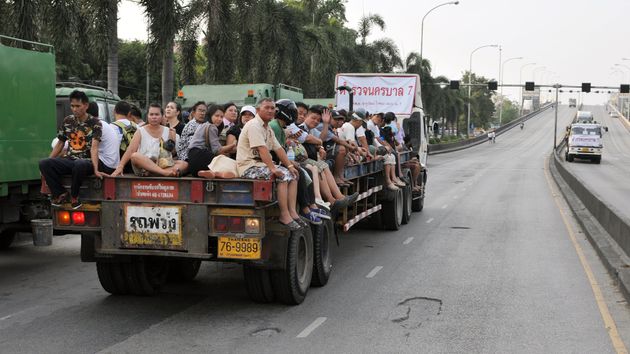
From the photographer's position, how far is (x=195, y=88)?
1744 centimetres

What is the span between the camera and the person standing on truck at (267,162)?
740 centimetres

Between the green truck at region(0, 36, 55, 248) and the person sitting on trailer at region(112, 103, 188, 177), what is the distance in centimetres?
230

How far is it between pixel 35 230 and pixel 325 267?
3.44 metres

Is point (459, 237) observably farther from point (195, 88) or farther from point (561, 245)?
point (195, 88)

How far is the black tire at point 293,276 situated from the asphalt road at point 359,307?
0.14 meters

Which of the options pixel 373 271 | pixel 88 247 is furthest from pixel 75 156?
pixel 373 271

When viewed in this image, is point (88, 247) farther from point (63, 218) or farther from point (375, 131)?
point (375, 131)

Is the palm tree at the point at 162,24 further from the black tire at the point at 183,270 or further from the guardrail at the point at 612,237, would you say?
the black tire at the point at 183,270

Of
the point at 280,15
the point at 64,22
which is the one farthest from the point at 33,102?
the point at 280,15

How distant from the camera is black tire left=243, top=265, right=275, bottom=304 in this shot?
777cm

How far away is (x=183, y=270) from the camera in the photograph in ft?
30.2

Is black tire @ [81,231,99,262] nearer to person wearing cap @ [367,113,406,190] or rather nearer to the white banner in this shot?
person wearing cap @ [367,113,406,190]

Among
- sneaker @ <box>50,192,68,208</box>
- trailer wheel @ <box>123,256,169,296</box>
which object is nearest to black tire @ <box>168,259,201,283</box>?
trailer wheel @ <box>123,256,169,296</box>

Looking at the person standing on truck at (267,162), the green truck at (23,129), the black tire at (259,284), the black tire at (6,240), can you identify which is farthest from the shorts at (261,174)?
the black tire at (6,240)
